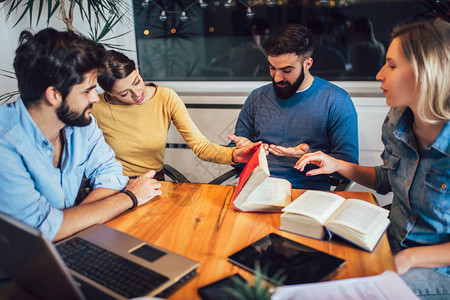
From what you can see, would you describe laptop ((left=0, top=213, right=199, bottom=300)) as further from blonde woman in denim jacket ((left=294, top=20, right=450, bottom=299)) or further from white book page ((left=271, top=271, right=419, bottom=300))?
blonde woman in denim jacket ((left=294, top=20, right=450, bottom=299))

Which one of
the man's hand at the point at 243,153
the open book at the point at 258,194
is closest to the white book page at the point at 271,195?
the open book at the point at 258,194

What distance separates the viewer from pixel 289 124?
Result: 1.97 metres

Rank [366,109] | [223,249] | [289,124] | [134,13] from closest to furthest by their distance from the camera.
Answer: [223,249], [289,124], [366,109], [134,13]

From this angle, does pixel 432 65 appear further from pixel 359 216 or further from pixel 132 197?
pixel 132 197

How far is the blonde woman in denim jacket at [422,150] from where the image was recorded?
1.10 m

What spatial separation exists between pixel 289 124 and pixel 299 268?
115cm

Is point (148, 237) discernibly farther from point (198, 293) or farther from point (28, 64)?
point (28, 64)

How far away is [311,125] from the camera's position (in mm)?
1924

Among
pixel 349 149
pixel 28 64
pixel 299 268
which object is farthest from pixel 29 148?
pixel 349 149

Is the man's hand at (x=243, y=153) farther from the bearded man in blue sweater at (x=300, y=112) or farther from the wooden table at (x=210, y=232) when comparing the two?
the wooden table at (x=210, y=232)

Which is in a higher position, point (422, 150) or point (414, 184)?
point (422, 150)

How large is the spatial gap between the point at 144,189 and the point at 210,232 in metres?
0.35

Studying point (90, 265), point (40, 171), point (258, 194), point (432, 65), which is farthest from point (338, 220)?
point (40, 171)

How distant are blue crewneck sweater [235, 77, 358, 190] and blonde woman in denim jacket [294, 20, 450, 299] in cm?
54
